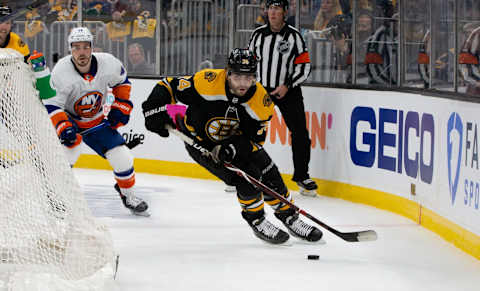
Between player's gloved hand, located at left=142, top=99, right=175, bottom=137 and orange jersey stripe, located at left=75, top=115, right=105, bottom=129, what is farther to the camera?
orange jersey stripe, located at left=75, top=115, right=105, bottom=129

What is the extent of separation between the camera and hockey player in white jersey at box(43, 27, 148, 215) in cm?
528

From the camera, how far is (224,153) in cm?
454

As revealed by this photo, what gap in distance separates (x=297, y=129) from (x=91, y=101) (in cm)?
159

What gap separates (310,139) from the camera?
21.5 feet

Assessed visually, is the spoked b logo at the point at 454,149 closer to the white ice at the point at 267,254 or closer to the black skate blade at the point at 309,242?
the white ice at the point at 267,254

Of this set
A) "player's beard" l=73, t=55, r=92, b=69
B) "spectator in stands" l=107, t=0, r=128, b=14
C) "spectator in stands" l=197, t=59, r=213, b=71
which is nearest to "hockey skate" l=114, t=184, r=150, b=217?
"player's beard" l=73, t=55, r=92, b=69

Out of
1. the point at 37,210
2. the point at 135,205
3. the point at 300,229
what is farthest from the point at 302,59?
the point at 37,210

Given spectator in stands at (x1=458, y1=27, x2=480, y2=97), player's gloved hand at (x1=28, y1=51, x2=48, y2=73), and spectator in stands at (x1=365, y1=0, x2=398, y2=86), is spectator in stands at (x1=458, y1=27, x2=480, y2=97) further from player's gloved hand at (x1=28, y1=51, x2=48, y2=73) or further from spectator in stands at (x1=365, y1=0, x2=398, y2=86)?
player's gloved hand at (x1=28, y1=51, x2=48, y2=73)

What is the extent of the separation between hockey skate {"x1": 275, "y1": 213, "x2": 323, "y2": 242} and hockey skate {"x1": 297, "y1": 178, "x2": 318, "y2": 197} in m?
1.59

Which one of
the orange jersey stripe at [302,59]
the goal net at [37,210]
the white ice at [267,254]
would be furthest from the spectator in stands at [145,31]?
the goal net at [37,210]

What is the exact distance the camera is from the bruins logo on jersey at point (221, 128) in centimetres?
462

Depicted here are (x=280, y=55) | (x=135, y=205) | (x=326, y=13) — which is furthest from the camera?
(x=326, y=13)

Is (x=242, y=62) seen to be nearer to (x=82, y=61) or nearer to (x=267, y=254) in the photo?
(x=267, y=254)

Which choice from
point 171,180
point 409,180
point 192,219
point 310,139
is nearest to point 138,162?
point 171,180
